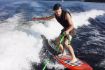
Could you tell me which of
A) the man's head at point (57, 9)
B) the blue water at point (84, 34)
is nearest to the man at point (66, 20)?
the man's head at point (57, 9)

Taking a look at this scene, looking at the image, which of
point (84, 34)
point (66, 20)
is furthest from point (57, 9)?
point (84, 34)

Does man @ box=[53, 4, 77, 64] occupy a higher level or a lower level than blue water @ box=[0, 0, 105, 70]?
higher

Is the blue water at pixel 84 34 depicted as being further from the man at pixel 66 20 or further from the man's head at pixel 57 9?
the man's head at pixel 57 9

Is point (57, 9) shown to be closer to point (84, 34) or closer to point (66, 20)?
point (66, 20)

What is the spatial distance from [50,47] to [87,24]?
7722 millimetres

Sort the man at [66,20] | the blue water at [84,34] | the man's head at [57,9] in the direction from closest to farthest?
the man's head at [57,9] → the man at [66,20] → the blue water at [84,34]

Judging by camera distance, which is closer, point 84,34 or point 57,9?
point 57,9

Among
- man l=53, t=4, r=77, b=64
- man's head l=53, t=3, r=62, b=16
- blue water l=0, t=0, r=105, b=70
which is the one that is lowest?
blue water l=0, t=0, r=105, b=70

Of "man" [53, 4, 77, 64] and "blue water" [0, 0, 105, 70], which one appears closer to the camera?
"man" [53, 4, 77, 64]

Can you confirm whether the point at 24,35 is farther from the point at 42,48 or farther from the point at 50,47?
the point at 50,47

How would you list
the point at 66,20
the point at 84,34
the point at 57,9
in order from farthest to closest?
the point at 84,34
the point at 66,20
the point at 57,9

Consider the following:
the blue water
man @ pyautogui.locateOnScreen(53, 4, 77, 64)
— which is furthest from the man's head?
the blue water

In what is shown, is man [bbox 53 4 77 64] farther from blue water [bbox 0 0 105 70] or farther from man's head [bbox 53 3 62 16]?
blue water [bbox 0 0 105 70]

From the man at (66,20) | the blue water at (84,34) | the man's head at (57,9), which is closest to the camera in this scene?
the man's head at (57,9)
